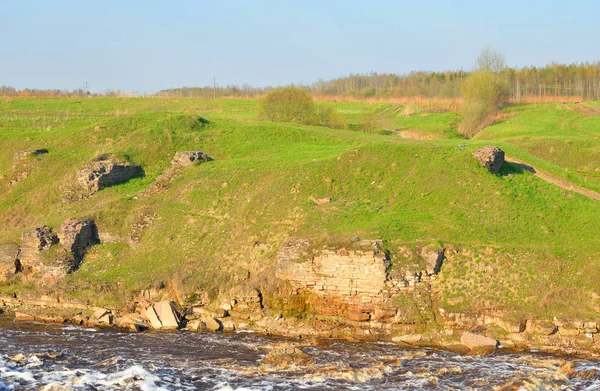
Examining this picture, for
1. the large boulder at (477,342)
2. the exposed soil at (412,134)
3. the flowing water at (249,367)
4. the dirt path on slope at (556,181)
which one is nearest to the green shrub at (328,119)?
the exposed soil at (412,134)

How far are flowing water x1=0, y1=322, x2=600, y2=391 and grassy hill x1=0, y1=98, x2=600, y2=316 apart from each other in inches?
Result: 154

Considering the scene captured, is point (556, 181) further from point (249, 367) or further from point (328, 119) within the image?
point (328, 119)

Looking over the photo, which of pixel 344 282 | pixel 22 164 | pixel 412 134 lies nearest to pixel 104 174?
pixel 22 164

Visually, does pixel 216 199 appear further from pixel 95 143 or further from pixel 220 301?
pixel 95 143

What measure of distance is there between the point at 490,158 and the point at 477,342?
12038 mm

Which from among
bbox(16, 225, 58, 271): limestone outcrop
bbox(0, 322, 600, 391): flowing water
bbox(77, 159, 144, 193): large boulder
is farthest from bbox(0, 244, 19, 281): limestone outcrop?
bbox(77, 159, 144, 193): large boulder

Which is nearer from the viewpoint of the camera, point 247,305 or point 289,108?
point 247,305

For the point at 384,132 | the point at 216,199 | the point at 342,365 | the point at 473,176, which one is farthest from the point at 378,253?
the point at 384,132

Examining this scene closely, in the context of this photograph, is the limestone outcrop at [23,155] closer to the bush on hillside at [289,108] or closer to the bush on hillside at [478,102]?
the bush on hillside at [289,108]

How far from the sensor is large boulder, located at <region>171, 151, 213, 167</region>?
4094 cm

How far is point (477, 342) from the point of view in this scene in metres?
25.4

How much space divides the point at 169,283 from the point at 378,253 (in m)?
9.64

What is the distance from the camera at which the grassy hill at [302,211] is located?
2838 cm

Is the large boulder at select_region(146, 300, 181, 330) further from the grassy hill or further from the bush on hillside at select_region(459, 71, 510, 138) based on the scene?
the bush on hillside at select_region(459, 71, 510, 138)
